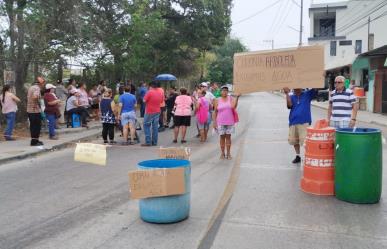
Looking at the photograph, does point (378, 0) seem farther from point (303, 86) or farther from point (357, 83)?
point (303, 86)

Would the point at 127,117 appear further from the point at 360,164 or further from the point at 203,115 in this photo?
the point at 360,164

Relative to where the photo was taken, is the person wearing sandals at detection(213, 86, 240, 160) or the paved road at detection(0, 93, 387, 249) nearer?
the paved road at detection(0, 93, 387, 249)

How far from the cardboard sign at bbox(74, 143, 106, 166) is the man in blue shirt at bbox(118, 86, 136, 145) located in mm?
6476

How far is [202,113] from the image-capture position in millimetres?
14125

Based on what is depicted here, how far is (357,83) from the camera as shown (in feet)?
114

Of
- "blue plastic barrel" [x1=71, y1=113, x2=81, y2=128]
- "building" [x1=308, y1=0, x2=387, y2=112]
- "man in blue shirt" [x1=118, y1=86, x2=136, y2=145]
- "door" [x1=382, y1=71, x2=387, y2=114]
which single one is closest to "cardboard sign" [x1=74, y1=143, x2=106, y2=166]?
"man in blue shirt" [x1=118, y1=86, x2=136, y2=145]

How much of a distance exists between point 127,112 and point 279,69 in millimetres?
6502

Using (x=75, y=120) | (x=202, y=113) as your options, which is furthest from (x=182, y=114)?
(x=75, y=120)

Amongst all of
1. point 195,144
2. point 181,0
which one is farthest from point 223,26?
point 195,144

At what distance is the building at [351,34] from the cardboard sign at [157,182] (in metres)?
24.3

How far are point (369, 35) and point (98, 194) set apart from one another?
4273 cm

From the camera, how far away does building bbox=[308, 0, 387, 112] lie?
111 feet

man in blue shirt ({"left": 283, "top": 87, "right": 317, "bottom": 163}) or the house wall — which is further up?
the house wall

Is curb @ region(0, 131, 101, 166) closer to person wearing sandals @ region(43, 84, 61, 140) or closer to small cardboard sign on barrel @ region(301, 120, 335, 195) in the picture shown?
person wearing sandals @ region(43, 84, 61, 140)
